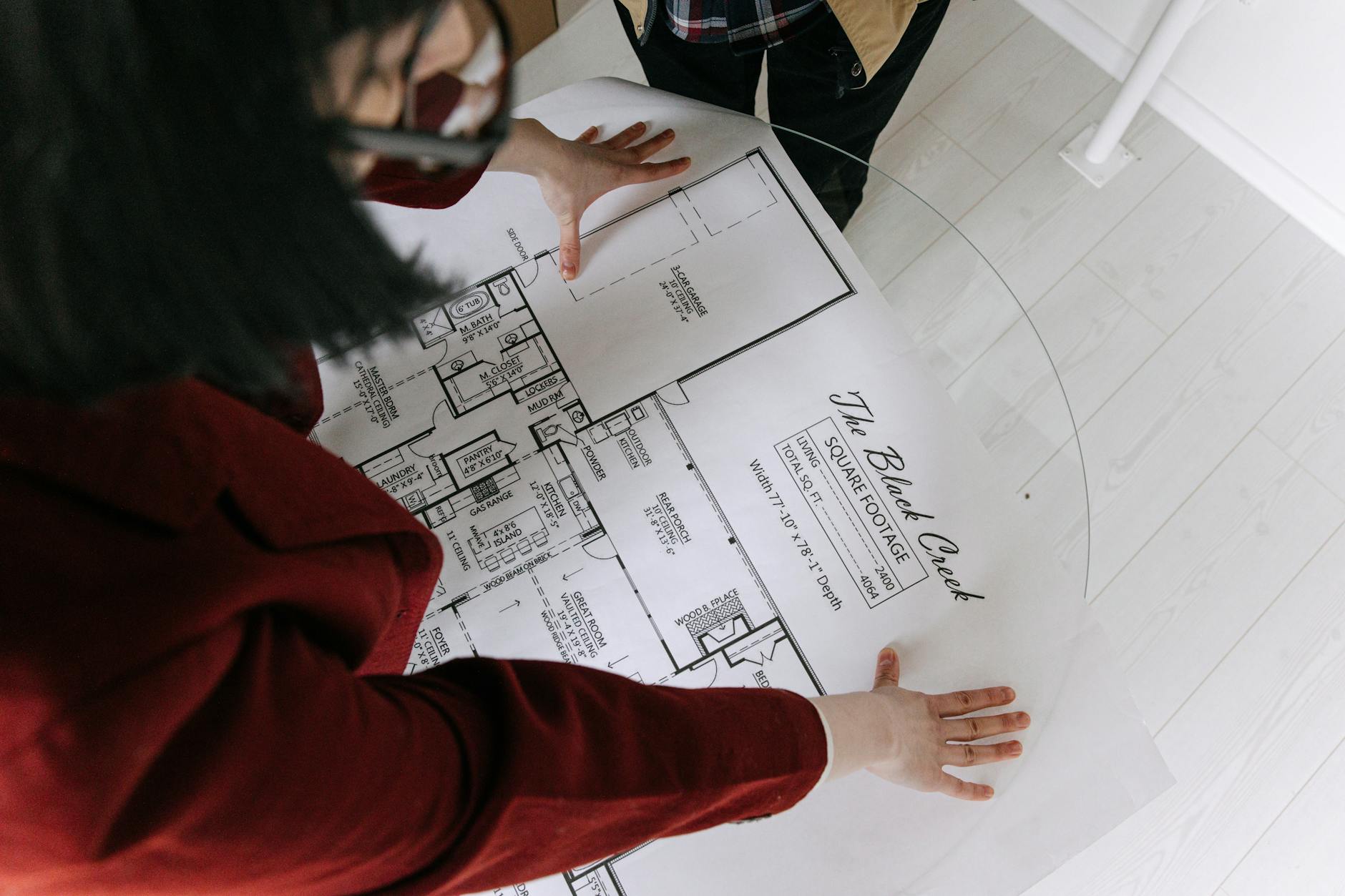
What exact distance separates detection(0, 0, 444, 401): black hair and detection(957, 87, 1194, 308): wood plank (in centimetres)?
160

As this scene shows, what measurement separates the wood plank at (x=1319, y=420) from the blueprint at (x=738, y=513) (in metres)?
1.01

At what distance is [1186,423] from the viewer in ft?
5.23

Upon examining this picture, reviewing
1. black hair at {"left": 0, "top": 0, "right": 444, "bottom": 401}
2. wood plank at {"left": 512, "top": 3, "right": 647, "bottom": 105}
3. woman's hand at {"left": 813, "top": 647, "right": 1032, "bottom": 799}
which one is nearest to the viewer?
black hair at {"left": 0, "top": 0, "right": 444, "bottom": 401}

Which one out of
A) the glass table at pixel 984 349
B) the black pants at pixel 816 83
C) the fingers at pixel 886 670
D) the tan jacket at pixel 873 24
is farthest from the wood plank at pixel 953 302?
the fingers at pixel 886 670

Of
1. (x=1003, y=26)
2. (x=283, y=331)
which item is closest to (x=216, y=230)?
(x=283, y=331)

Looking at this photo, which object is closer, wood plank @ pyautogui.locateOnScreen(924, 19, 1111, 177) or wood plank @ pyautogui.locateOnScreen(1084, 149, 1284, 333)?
wood plank @ pyautogui.locateOnScreen(1084, 149, 1284, 333)

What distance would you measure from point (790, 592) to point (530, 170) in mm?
546

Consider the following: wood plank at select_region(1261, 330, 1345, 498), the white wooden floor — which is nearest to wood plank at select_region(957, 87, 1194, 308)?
the white wooden floor

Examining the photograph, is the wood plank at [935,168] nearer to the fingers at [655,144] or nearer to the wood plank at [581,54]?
the wood plank at [581,54]

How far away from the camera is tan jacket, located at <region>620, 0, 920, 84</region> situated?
93cm

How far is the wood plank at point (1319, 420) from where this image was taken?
61.6 inches

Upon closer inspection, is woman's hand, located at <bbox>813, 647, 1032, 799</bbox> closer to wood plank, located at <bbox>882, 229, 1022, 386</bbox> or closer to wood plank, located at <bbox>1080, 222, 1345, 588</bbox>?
wood plank, located at <bbox>882, 229, 1022, 386</bbox>

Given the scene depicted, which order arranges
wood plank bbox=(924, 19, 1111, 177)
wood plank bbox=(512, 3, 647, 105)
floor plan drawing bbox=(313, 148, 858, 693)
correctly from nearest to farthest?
1. floor plan drawing bbox=(313, 148, 858, 693)
2. wood plank bbox=(924, 19, 1111, 177)
3. wood plank bbox=(512, 3, 647, 105)

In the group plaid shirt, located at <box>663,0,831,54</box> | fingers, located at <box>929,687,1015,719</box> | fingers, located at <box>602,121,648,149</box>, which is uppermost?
plaid shirt, located at <box>663,0,831,54</box>
